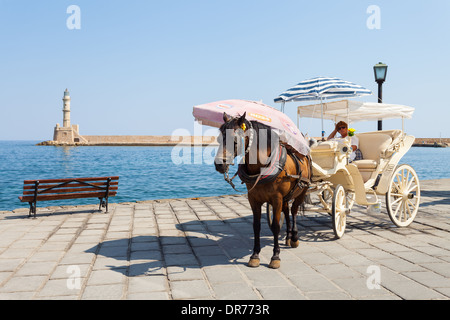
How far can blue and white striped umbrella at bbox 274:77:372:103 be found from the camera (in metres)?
7.00

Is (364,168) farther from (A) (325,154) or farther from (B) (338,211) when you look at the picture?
(B) (338,211)

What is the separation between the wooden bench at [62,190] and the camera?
27.8ft

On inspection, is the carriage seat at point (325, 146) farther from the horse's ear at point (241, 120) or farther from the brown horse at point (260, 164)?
the horse's ear at point (241, 120)

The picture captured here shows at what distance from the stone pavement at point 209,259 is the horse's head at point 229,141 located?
1.38 meters

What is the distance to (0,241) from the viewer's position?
20.1 ft

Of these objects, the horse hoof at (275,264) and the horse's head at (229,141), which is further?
the horse hoof at (275,264)

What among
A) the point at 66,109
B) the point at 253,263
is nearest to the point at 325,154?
the point at 253,263

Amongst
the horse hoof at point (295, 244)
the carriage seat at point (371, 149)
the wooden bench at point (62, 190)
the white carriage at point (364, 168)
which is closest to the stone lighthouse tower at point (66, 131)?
the wooden bench at point (62, 190)

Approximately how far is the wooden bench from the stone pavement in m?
0.46

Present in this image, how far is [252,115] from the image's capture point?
14.8ft

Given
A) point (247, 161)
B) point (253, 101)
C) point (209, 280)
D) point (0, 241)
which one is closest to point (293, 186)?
point (247, 161)

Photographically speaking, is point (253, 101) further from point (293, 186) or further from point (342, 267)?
point (342, 267)

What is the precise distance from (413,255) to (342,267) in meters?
1.26

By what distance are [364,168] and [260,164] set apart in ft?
11.4
